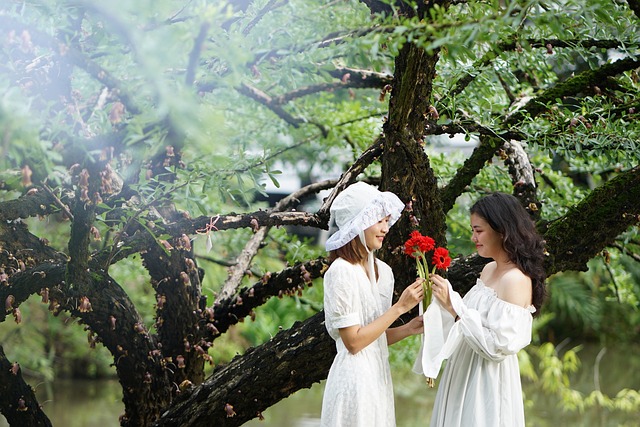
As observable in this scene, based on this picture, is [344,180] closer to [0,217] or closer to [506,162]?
[506,162]

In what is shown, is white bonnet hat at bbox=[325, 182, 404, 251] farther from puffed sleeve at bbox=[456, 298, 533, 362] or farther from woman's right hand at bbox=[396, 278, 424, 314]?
puffed sleeve at bbox=[456, 298, 533, 362]

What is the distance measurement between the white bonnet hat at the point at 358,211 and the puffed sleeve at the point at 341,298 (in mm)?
83

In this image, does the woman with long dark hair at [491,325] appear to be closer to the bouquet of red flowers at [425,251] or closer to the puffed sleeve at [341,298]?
the bouquet of red flowers at [425,251]

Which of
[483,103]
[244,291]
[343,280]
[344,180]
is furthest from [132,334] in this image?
[483,103]

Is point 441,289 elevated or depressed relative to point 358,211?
depressed

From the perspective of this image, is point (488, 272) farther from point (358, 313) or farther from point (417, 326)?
point (358, 313)

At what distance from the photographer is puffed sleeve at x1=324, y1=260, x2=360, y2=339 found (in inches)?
103

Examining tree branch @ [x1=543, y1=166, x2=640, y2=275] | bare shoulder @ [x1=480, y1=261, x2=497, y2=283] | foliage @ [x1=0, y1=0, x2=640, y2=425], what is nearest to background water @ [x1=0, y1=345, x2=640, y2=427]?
foliage @ [x1=0, y1=0, x2=640, y2=425]

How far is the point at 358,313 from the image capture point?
2.65 meters

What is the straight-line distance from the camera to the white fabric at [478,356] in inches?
108

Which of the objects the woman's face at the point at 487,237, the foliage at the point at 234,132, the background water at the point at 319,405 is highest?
the background water at the point at 319,405

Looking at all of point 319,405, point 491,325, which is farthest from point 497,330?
point 319,405

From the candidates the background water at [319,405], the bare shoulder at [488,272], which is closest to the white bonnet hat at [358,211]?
the bare shoulder at [488,272]

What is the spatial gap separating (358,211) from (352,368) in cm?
48
